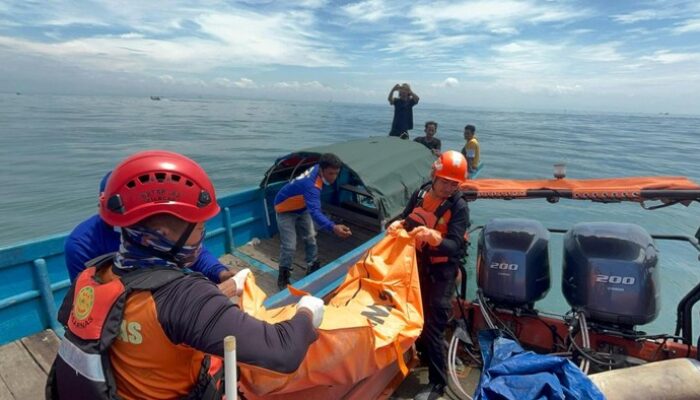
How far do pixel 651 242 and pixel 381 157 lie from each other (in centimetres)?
406

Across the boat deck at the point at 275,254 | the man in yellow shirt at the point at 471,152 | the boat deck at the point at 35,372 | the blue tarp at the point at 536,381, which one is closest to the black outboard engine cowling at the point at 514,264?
the boat deck at the point at 35,372

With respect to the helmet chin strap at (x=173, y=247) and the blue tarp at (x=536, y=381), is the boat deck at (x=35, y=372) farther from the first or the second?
the helmet chin strap at (x=173, y=247)

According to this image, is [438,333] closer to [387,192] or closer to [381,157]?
[387,192]

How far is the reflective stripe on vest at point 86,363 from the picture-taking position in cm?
124

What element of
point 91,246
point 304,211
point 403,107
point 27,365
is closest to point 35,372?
point 27,365

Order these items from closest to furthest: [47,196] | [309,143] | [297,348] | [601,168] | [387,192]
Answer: [297,348], [387,192], [47,196], [601,168], [309,143]

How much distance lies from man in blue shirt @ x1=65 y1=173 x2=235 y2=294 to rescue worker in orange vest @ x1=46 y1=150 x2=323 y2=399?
97 cm

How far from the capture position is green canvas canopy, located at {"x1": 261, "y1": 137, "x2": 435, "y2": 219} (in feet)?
18.8

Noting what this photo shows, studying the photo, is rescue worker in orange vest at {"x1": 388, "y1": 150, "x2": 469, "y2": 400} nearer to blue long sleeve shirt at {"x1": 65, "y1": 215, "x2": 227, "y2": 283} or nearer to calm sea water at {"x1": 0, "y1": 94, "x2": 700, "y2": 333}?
blue long sleeve shirt at {"x1": 65, "y1": 215, "x2": 227, "y2": 283}

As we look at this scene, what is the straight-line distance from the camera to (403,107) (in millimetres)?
9953

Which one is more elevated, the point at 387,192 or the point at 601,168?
the point at 387,192

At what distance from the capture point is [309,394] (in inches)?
93.0

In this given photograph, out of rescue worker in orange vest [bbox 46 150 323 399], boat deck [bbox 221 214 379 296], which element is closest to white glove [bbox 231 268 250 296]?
rescue worker in orange vest [bbox 46 150 323 399]

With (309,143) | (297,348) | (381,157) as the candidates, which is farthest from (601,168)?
(297,348)
